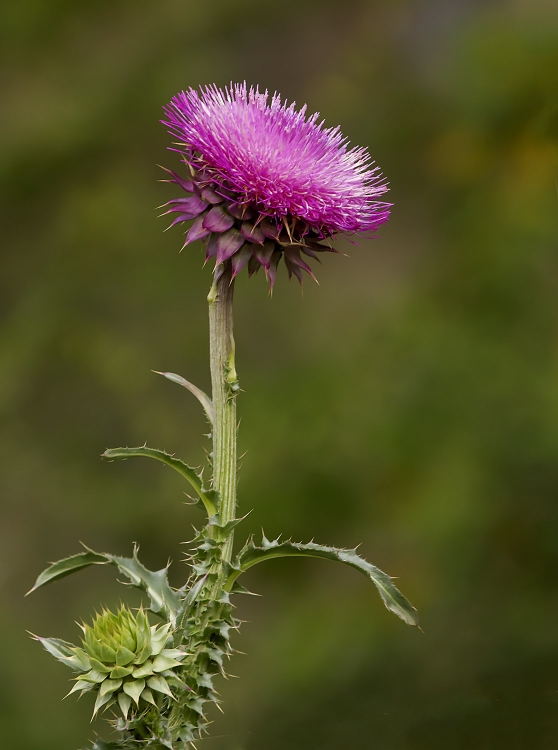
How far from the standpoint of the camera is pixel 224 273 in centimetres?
115

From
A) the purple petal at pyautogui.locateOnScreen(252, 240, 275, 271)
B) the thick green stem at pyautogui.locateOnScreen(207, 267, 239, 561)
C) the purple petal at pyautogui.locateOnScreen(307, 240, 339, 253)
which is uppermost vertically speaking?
the purple petal at pyautogui.locateOnScreen(307, 240, 339, 253)

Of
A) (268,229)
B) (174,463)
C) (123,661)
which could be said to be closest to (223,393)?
(174,463)

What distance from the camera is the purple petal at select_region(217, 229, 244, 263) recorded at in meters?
1.10

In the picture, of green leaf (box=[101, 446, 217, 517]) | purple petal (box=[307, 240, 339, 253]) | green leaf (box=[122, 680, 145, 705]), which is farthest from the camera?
purple petal (box=[307, 240, 339, 253])

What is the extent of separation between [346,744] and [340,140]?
1.04 m

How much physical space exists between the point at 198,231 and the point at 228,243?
0.14 feet

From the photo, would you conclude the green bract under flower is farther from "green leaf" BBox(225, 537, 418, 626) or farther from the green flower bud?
"green leaf" BBox(225, 537, 418, 626)

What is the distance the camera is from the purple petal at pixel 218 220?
3.64 feet

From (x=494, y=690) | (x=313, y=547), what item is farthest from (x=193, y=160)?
(x=494, y=690)

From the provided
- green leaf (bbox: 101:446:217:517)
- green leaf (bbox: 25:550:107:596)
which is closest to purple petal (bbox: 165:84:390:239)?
green leaf (bbox: 101:446:217:517)

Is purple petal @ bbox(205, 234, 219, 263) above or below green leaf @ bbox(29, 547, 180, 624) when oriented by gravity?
above

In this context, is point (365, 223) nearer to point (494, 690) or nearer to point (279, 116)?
point (279, 116)

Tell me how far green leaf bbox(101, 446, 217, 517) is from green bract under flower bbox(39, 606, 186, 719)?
17 centimetres

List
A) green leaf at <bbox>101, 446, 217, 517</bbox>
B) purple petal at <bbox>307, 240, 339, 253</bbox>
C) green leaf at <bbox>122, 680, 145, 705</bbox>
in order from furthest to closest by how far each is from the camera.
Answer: purple petal at <bbox>307, 240, 339, 253</bbox>
green leaf at <bbox>101, 446, 217, 517</bbox>
green leaf at <bbox>122, 680, 145, 705</bbox>
